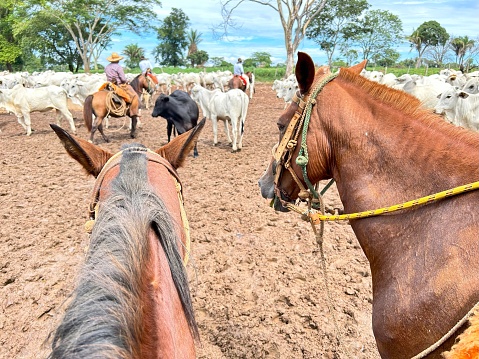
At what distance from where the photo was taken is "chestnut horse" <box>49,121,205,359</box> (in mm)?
789

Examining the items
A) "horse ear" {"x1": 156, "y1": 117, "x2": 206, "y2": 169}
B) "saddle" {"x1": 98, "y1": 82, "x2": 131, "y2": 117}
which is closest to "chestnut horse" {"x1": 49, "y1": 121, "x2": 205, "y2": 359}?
"horse ear" {"x1": 156, "y1": 117, "x2": 206, "y2": 169}

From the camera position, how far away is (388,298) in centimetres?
154

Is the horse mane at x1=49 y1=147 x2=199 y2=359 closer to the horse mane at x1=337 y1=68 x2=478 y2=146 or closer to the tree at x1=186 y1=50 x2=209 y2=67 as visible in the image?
the horse mane at x1=337 y1=68 x2=478 y2=146

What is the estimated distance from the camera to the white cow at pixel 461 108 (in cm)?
780

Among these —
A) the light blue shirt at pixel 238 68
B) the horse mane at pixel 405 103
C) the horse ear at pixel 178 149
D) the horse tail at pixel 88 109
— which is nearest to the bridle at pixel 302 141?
the horse mane at pixel 405 103

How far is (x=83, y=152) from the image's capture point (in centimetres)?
166

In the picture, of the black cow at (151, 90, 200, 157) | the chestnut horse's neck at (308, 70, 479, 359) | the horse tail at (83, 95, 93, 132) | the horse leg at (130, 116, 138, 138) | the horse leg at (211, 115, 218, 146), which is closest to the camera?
the chestnut horse's neck at (308, 70, 479, 359)

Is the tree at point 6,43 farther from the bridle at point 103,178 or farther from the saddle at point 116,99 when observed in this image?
the bridle at point 103,178

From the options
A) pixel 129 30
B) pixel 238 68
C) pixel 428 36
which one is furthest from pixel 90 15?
pixel 428 36

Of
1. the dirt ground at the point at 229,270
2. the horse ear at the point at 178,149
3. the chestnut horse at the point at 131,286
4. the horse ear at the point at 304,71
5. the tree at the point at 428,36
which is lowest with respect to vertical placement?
the dirt ground at the point at 229,270

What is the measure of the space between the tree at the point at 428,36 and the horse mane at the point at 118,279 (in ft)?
217

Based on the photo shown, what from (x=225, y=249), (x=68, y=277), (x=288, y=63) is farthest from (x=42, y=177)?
(x=288, y=63)

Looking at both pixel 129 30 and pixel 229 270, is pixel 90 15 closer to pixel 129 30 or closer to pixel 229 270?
pixel 129 30

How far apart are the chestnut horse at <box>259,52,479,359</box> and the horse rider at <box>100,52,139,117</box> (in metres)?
10.0
